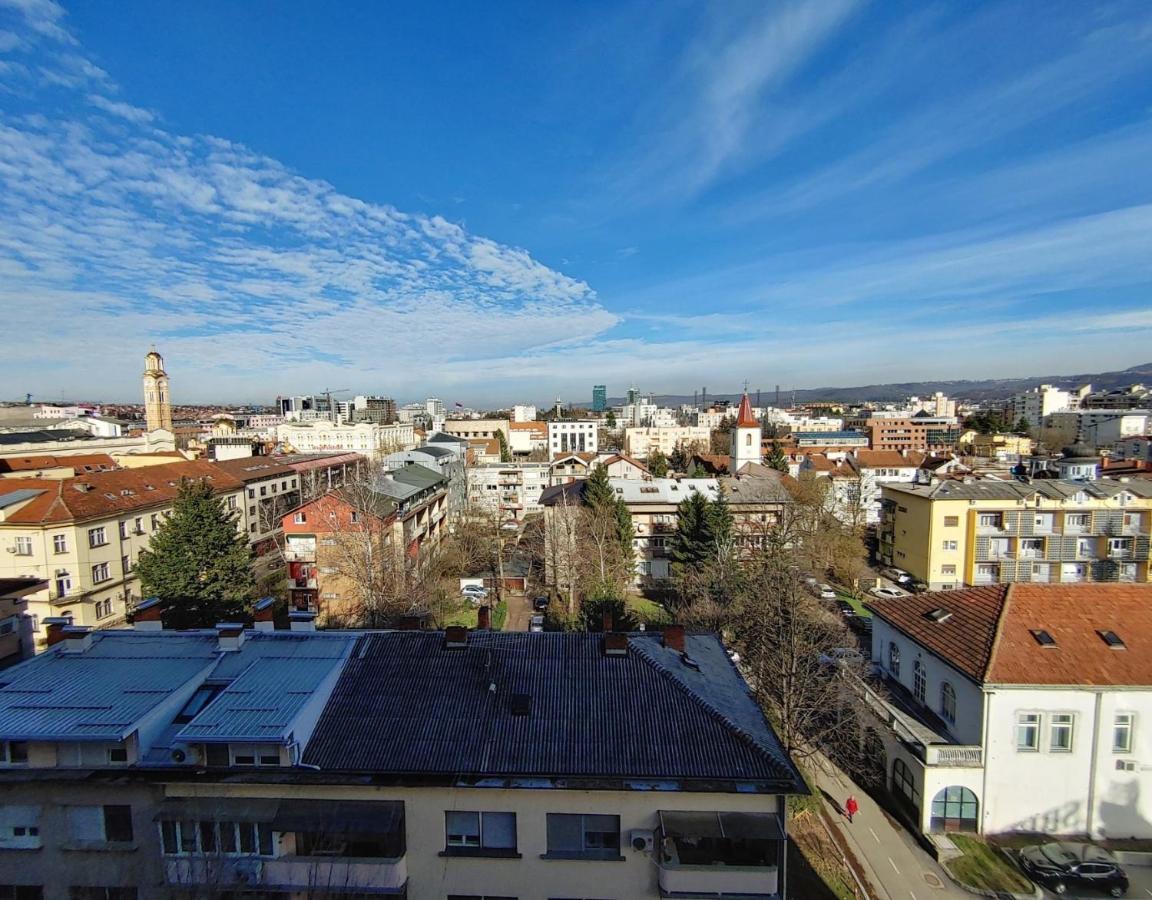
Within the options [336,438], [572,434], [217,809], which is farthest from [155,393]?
[217,809]

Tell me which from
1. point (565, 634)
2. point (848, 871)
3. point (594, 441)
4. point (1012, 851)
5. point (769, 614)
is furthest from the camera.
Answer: point (594, 441)

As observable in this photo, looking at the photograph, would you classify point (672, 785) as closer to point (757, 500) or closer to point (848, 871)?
point (848, 871)

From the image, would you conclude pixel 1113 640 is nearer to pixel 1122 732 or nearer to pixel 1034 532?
pixel 1122 732

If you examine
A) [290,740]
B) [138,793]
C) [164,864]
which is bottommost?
[164,864]

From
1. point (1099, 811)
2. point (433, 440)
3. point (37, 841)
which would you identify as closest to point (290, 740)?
point (37, 841)

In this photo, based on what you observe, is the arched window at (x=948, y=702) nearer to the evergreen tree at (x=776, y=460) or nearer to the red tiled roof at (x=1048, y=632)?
the red tiled roof at (x=1048, y=632)

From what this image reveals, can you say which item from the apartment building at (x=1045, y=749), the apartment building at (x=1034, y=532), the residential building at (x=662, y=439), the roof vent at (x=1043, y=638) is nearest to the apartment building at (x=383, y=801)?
the apartment building at (x=1045, y=749)
